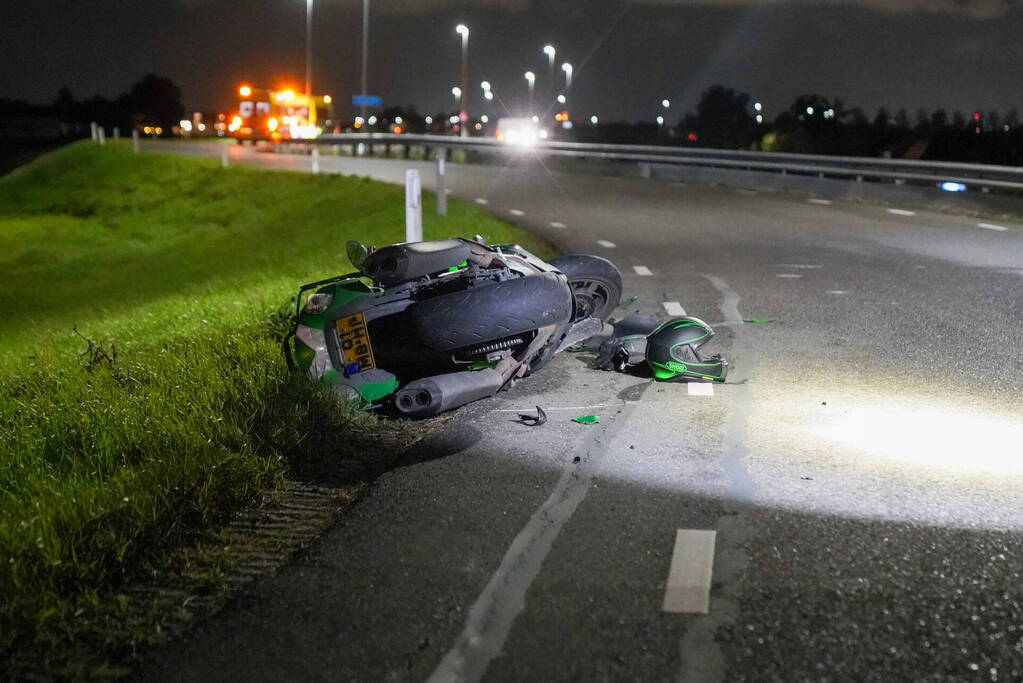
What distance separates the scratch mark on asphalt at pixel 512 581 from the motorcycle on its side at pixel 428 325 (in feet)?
3.89

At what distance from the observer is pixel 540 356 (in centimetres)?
756

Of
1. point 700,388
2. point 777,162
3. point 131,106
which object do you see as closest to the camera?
point 700,388

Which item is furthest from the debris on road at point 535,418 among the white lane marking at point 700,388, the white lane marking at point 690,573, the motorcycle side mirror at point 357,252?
the white lane marking at point 690,573

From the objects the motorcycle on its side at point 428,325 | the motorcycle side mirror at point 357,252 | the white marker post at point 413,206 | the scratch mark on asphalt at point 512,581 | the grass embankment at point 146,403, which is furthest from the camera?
the white marker post at point 413,206

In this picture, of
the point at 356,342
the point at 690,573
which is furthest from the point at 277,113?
the point at 690,573

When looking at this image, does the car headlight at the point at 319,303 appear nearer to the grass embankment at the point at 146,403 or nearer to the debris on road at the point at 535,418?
the grass embankment at the point at 146,403

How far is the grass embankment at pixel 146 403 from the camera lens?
184 inches

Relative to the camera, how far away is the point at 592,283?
8.83m

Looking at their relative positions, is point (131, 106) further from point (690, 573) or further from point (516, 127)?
point (690, 573)

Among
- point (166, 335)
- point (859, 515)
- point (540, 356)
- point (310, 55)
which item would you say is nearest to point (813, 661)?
point (859, 515)

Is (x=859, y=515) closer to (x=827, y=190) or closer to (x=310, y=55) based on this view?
(x=827, y=190)

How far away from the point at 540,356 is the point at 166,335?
5625 mm

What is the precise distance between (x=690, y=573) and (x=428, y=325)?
9.67ft

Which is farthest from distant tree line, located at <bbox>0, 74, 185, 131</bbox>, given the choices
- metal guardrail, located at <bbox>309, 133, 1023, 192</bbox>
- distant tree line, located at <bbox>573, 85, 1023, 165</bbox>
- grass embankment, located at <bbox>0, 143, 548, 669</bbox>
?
grass embankment, located at <bbox>0, 143, 548, 669</bbox>
